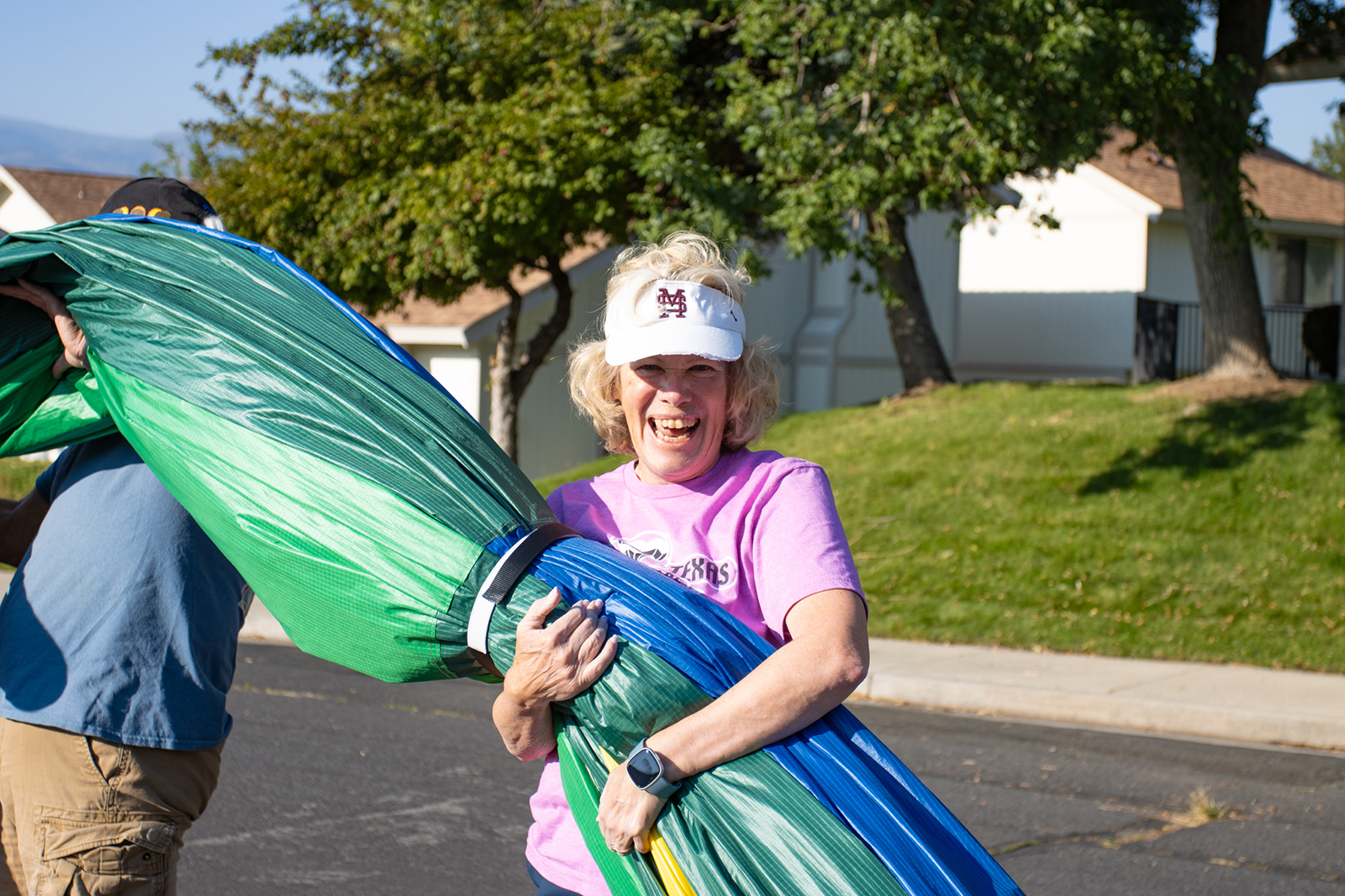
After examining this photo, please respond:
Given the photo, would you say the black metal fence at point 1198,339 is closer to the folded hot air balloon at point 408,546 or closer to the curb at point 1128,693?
the curb at point 1128,693

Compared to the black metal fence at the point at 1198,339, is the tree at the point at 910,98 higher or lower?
higher

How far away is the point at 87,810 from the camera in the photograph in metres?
2.35

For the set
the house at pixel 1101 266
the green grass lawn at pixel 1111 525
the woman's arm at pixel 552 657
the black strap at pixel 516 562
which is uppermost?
the house at pixel 1101 266

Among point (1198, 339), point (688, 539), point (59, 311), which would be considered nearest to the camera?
point (688, 539)

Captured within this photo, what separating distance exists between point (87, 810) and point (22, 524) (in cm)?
74

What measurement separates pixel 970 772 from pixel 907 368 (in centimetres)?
1017

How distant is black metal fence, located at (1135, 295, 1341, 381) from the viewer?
672 inches

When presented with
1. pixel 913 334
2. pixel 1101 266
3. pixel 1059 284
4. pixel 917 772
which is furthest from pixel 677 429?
pixel 1059 284

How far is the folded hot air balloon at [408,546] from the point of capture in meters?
1.83

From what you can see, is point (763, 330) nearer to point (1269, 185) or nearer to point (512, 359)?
point (512, 359)

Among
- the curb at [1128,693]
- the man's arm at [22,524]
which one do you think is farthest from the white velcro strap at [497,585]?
the curb at [1128,693]

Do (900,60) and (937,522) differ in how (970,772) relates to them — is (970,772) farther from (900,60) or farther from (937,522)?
(900,60)

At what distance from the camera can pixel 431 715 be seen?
22.4ft

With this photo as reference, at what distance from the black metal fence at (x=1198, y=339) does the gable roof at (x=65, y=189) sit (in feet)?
54.8
